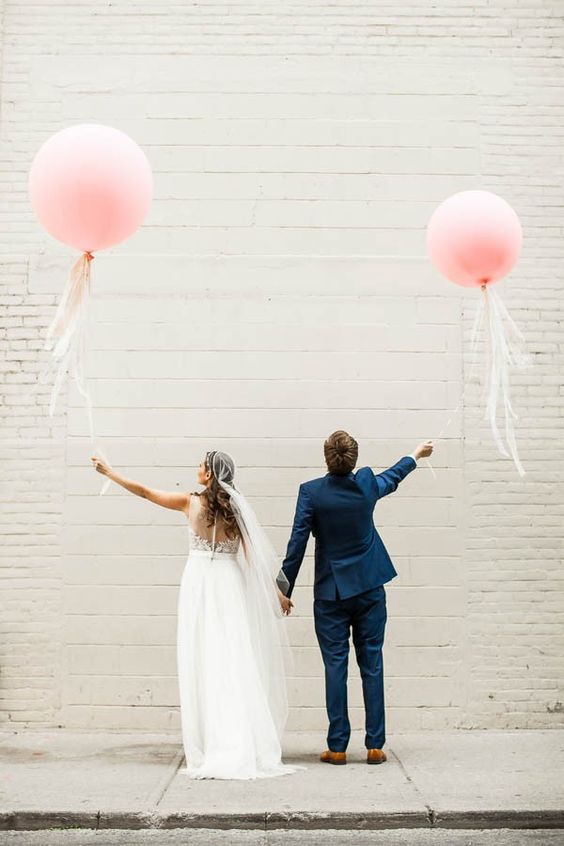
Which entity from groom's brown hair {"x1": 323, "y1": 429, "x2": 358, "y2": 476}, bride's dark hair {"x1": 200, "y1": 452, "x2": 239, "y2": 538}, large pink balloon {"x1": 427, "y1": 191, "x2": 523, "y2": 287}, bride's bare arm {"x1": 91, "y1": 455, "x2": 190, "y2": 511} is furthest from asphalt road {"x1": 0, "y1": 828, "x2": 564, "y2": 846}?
large pink balloon {"x1": 427, "y1": 191, "x2": 523, "y2": 287}

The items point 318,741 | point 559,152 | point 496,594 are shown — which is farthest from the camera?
point 559,152

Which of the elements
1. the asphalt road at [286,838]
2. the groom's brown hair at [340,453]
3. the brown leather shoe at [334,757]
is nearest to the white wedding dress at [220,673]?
the brown leather shoe at [334,757]

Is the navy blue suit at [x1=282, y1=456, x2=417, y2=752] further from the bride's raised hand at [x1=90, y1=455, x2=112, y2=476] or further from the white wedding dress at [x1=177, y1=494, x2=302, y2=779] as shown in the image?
the bride's raised hand at [x1=90, y1=455, x2=112, y2=476]

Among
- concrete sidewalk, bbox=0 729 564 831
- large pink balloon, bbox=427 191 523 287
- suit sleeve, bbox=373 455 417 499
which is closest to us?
concrete sidewalk, bbox=0 729 564 831

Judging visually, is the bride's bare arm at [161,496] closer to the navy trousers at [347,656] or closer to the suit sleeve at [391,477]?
the navy trousers at [347,656]

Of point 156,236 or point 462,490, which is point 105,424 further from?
point 462,490

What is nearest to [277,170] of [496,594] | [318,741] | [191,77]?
[191,77]

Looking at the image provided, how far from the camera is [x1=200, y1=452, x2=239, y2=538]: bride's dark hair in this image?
5605mm

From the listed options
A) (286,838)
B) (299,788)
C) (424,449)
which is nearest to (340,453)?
(424,449)

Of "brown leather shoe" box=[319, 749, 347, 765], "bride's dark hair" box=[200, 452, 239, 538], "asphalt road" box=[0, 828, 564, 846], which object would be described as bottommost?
"brown leather shoe" box=[319, 749, 347, 765]

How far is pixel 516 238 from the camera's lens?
18.1 feet

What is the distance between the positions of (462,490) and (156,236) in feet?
9.68

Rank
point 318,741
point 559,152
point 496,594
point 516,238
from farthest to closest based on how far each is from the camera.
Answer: point 559,152 < point 496,594 < point 318,741 < point 516,238

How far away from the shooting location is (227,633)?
18.1 feet
